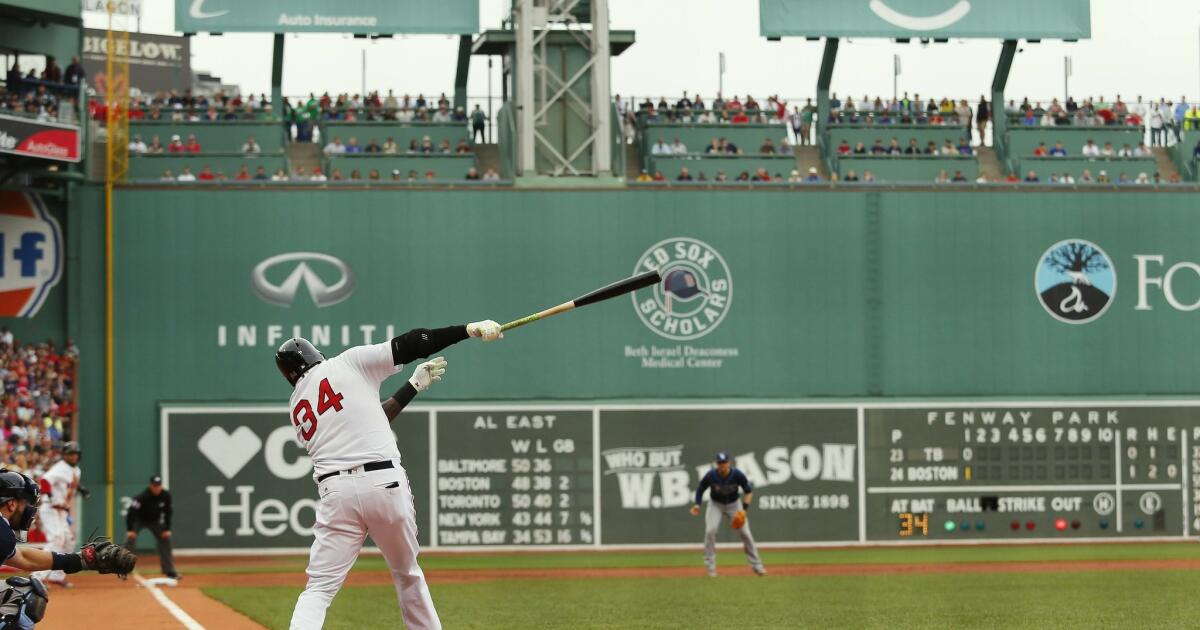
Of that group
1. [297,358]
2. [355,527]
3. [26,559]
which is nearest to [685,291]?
[297,358]

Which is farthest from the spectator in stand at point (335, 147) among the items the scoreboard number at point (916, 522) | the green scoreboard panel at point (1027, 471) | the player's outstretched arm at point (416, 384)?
the player's outstretched arm at point (416, 384)

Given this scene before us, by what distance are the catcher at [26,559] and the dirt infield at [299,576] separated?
8.07 m

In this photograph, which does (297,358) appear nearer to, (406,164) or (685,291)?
(685,291)

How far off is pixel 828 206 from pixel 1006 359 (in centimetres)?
432

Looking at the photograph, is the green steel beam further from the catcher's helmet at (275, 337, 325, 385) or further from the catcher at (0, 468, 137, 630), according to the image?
the catcher at (0, 468, 137, 630)

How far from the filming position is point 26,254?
2884cm

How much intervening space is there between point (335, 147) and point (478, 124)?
3285mm

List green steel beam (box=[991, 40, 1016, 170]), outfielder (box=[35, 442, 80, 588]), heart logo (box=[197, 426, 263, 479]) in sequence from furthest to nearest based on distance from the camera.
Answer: green steel beam (box=[991, 40, 1016, 170]) < heart logo (box=[197, 426, 263, 479]) < outfielder (box=[35, 442, 80, 588])

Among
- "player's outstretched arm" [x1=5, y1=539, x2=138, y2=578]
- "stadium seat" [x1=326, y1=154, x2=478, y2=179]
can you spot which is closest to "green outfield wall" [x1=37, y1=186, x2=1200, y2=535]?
"stadium seat" [x1=326, y1=154, x2=478, y2=179]

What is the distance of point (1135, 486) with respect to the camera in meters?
29.1

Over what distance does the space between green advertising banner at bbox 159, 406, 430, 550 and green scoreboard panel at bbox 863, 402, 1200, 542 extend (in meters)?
8.36

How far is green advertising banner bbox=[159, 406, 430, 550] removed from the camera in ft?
92.3

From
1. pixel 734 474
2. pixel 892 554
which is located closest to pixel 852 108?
pixel 892 554

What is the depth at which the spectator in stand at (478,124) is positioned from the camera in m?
33.8
